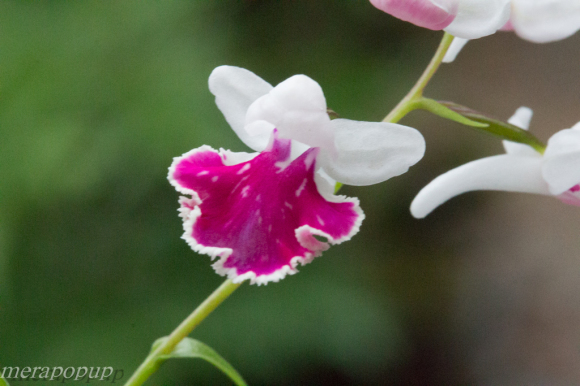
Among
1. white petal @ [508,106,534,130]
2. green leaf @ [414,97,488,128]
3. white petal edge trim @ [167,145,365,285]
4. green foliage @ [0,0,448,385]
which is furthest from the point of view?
green foliage @ [0,0,448,385]

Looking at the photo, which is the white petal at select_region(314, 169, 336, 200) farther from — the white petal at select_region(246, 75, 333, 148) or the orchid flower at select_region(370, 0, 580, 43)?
the orchid flower at select_region(370, 0, 580, 43)

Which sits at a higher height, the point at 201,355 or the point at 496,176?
the point at 496,176

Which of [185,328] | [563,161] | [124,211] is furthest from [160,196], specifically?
[563,161]

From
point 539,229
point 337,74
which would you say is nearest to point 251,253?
point 337,74

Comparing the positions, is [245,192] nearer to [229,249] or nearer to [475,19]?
[229,249]

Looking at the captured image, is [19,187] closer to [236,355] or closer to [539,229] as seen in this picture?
[236,355]

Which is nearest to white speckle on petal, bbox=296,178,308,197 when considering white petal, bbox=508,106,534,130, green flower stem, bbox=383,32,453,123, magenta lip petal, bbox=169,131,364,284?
magenta lip petal, bbox=169,131,364,284

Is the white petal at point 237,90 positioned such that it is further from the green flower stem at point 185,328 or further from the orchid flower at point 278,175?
the green flower stem at point 185,328
